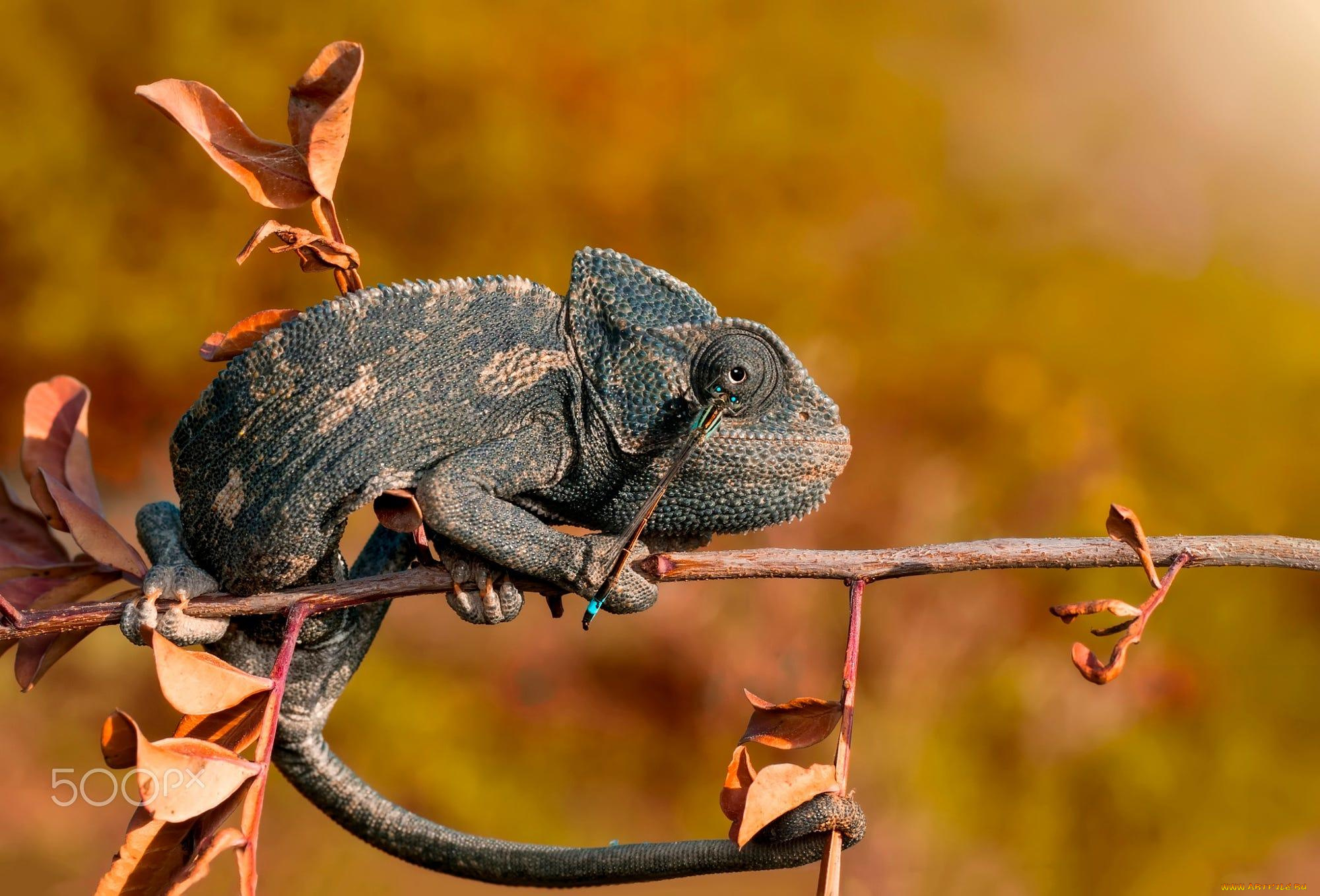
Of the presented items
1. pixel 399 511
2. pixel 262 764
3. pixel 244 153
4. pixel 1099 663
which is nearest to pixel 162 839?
pixel 262 764

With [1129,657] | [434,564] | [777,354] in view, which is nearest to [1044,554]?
[777,354]

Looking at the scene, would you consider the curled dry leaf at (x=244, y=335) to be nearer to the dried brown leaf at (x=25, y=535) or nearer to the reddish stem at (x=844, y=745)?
the dried brown leaf at (x=25, y=535)

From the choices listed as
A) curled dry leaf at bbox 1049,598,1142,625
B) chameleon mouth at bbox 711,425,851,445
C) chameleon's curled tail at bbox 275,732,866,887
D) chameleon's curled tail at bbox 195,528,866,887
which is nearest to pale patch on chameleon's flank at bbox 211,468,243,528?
chameleon's curled tail at bbox 195,528,866,887

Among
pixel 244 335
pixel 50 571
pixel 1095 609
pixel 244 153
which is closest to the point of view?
pixel 1095 609

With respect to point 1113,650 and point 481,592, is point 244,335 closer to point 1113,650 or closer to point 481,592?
point 481,592

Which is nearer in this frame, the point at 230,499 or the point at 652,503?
the point at 652,503

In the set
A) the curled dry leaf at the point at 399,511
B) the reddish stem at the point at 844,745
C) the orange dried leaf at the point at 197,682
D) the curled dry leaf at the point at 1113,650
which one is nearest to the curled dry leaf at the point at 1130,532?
the curled dry leaf at the point at 1113,650

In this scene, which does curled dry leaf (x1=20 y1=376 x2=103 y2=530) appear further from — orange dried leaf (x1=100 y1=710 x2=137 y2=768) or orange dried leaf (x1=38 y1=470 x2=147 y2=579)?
orange dried leaf (x1=100 y1=710 x2=137 y2=768)
